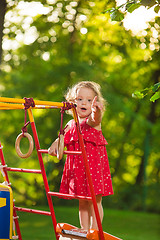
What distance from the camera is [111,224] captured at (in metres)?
6.39

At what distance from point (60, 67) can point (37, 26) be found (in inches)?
37.2

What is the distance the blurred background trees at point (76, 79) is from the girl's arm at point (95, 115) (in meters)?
4.71

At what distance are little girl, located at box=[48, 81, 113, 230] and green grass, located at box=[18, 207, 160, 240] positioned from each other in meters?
1.97

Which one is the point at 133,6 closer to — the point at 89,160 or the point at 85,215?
the point at 89,160

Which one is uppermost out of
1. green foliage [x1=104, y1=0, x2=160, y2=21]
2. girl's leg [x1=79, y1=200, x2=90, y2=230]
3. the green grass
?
green foliage [x1=104, y1=0, x2=160, y2=21]

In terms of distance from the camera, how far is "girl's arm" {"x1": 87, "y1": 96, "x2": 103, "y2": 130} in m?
2.96

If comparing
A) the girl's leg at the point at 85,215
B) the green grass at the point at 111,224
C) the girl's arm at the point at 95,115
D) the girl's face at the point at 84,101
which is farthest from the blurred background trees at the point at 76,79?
the girl's leg at the point at 85,215

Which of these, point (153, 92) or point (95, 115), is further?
point (95, 115)

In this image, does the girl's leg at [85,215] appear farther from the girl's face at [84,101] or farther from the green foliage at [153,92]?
the green foliage at [153,92]

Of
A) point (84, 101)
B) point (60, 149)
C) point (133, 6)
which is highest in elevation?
point (133, 6)

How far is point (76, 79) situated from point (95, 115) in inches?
218

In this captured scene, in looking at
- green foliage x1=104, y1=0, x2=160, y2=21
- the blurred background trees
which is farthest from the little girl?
the blurred background trees

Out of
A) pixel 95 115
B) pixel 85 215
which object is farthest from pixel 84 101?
pixel 85 215

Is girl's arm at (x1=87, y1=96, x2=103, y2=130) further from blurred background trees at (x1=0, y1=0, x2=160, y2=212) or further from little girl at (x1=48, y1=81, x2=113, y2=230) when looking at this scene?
blurred background trees at (x1=0, y1=0, x2=160, y2=212)
